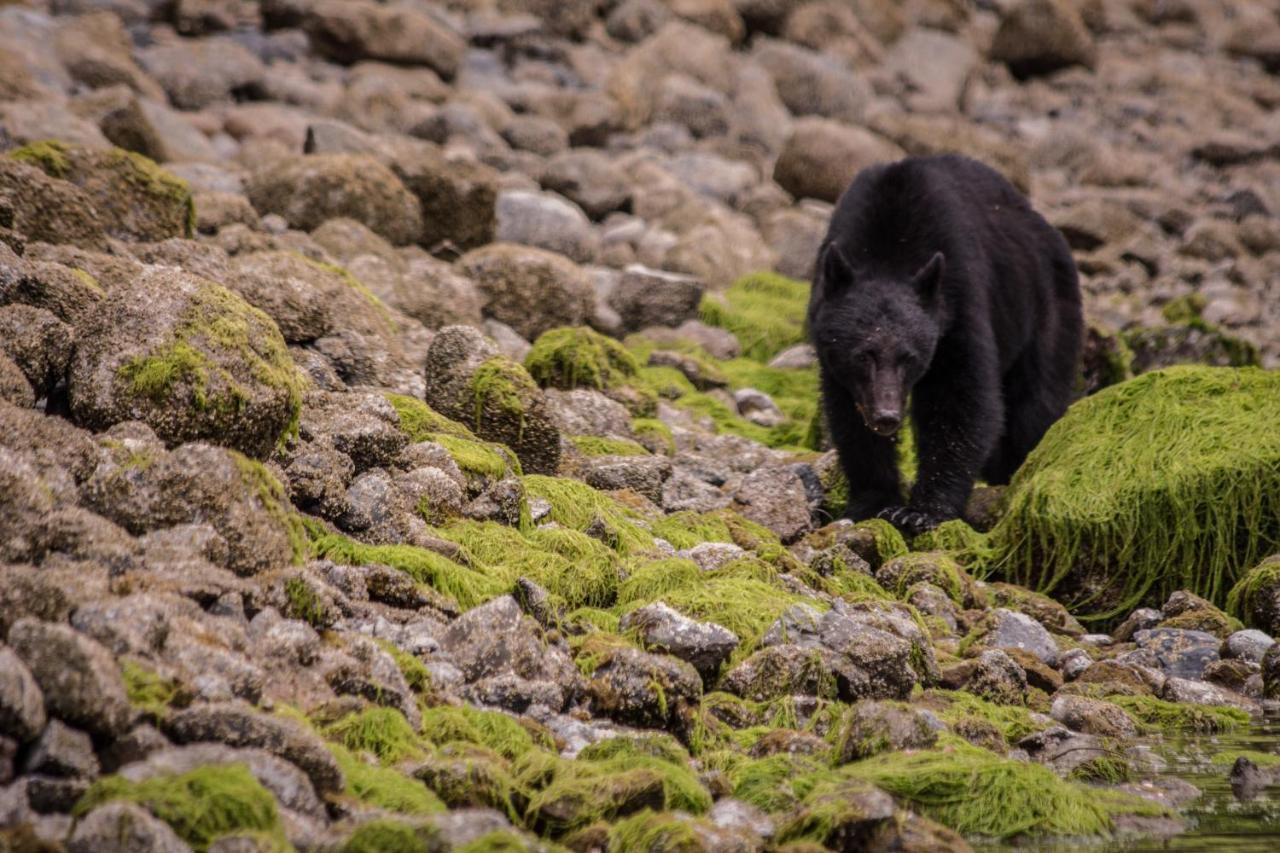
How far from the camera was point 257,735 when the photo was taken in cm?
327

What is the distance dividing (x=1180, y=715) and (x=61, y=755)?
3886 millimetres

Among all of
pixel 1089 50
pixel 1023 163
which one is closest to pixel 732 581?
pixel 1023 163

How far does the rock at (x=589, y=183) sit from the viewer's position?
46.9 ft

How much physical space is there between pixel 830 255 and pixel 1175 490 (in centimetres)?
219

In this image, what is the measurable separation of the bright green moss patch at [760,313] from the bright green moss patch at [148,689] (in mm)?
8678

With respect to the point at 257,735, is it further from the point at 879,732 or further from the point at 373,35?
the point at 373,35

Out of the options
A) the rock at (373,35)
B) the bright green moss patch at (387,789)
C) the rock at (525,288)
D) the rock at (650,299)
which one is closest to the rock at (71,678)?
the bright green moss patch at (387,789)

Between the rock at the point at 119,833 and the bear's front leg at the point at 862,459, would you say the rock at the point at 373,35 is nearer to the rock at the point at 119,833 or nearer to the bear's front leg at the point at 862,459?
the bear's front leg at the point at 862,459

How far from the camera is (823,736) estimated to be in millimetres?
4359

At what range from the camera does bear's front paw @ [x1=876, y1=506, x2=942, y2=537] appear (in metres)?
7.44

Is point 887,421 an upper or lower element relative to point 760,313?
upper

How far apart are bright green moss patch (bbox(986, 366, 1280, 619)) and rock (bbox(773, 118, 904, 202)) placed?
948 centimetres

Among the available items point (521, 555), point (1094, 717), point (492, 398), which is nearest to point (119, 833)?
point (521, 555)

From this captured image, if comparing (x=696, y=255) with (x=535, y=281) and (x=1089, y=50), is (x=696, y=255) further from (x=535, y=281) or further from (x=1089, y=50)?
(x=1089, y=50)
